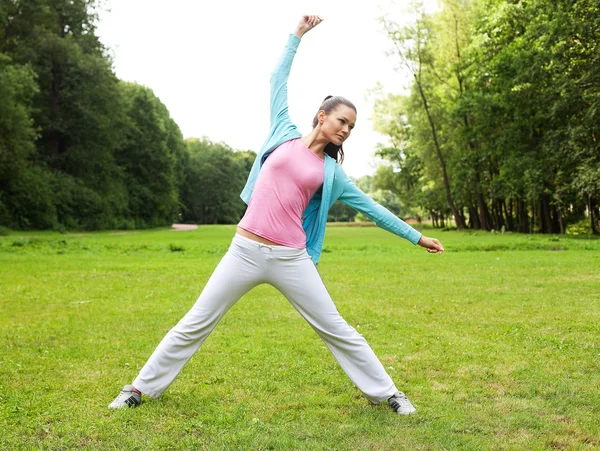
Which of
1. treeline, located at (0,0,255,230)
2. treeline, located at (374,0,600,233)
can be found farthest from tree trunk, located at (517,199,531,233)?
treeline, located at (0,0,255,230)

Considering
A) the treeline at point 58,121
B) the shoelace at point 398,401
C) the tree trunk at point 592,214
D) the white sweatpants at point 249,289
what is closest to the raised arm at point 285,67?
the white sweatpants at point 249,289

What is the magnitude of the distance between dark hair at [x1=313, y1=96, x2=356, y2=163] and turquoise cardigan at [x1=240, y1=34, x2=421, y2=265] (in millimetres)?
90

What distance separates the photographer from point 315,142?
Result: 4.88 m

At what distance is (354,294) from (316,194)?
7689 millimetres

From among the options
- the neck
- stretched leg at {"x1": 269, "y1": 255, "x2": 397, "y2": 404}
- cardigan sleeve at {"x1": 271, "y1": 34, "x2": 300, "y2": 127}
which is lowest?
stretched leg at {"x1": 269, "y1": 255, "x2": 397, "y2": 404}

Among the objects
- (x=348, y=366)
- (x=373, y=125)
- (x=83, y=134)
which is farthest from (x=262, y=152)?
(x=373, y=125)

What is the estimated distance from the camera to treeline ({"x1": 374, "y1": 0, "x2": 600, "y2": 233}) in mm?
31391

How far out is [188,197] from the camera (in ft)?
354

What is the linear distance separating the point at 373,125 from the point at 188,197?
159 ft

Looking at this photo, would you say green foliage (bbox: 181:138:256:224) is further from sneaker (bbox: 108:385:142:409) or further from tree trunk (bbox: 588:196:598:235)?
sneaker (bbox: 108:385:142:409)

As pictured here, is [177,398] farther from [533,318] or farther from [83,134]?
[83,134]

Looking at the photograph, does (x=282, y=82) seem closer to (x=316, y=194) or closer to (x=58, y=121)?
(x=316, y=194)

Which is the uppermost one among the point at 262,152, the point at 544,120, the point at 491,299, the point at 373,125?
the point at 373,125

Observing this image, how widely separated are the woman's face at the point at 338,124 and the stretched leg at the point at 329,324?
3.26 ft
